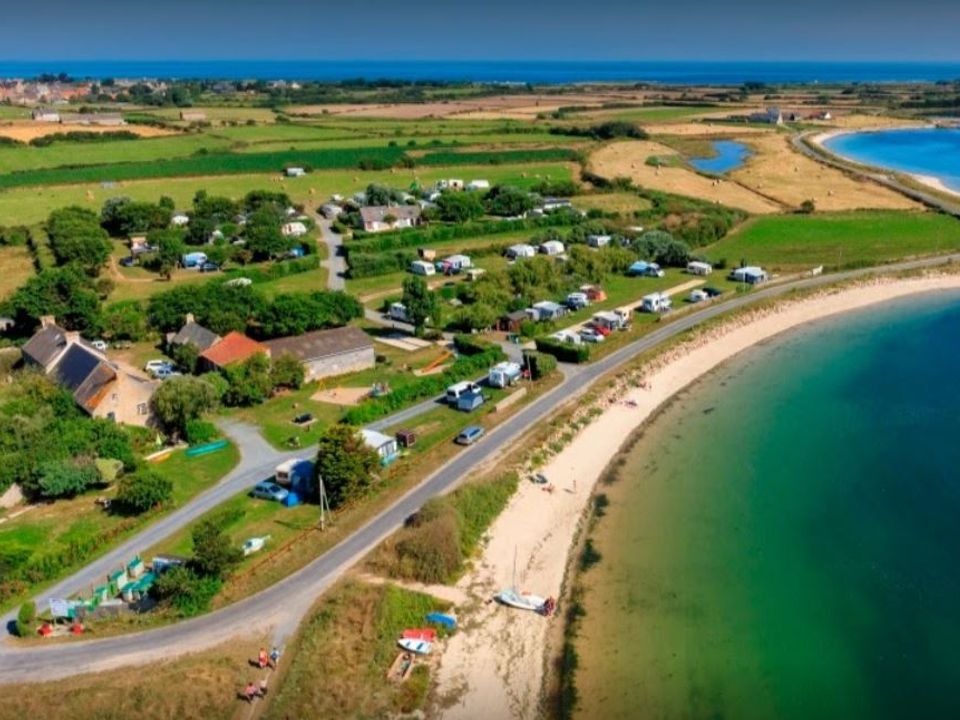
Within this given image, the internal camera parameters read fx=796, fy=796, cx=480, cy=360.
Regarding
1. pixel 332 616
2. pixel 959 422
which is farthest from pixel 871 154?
pixel 332 616

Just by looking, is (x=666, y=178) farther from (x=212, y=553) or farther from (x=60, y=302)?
(x=212, y=553)

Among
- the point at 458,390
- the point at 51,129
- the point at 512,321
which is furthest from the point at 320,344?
the point at 51,129

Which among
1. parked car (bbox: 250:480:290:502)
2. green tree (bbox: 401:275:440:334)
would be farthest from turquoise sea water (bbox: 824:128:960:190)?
parked car (bbox: 250:480:290:502)

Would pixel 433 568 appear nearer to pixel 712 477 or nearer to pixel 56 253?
pixel 712 477

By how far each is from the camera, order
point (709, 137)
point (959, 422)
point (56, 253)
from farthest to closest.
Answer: point (709, 137)
point (56, 253)
point (959, 422)

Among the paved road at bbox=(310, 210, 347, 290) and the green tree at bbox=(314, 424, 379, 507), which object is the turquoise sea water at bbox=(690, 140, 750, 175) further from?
the green tree at bbox=(314, 424, 379, 507)

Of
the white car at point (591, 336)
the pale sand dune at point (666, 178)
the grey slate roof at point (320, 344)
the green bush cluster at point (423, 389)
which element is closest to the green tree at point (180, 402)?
the grey slate roof at point (320, 344)
